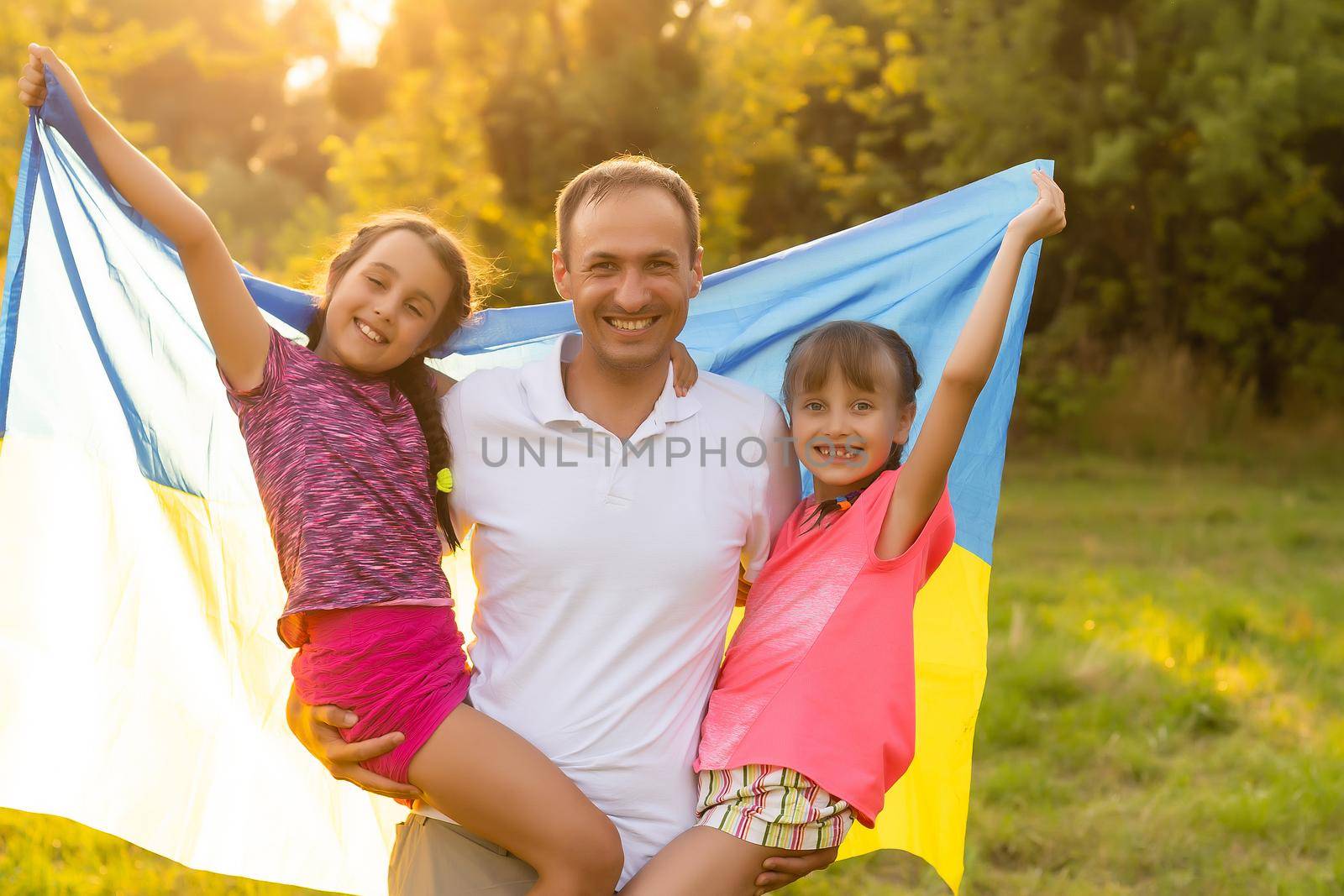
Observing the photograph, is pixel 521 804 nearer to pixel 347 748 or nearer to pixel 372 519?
pixel 347 748

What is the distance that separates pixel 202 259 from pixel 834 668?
1.68 m

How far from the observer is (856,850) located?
11.1 feet

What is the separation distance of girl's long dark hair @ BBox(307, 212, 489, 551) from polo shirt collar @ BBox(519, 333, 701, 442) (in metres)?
0.25

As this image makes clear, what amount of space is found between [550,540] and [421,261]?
80cm

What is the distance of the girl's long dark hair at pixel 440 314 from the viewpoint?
9.81 feet

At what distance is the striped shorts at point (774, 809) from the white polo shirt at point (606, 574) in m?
0.13

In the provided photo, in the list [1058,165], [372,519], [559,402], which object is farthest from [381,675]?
[1058,165]

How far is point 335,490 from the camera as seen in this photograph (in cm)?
279

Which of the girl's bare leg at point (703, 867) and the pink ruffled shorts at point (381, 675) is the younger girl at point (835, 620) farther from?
the pink ruffled shorts at point (381, 675)

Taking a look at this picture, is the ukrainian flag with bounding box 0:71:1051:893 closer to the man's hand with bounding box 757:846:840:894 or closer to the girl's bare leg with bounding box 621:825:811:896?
the man's hand with bounding box 757:846:840:894

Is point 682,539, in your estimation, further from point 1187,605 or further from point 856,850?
point 1187,605

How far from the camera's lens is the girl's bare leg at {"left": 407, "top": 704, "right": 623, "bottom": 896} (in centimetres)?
258

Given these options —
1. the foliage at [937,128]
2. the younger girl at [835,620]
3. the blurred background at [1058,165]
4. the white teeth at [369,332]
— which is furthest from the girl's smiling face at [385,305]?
the foliage at [937,128]

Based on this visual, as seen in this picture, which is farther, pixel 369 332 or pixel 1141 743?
pixel 1141 743
